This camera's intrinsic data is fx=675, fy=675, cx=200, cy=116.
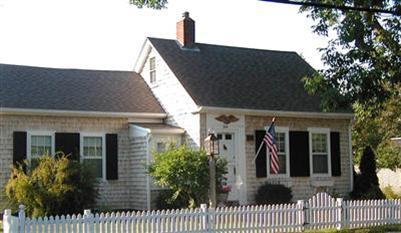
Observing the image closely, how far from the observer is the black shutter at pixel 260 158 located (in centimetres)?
2438

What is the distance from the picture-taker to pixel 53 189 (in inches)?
782

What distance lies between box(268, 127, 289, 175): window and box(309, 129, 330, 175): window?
48.9 inches

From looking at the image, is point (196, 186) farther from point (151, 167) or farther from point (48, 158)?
point (48, 158)

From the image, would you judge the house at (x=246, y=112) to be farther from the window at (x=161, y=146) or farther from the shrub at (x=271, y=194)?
the window at (x=161, y=146)

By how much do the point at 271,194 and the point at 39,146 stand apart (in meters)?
8.26

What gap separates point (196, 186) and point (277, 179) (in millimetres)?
5523

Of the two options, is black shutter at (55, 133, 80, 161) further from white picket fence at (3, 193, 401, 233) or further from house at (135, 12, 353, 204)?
white picket fence at (3, 193, 401, 233)

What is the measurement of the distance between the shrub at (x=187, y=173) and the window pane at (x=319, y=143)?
6243mm

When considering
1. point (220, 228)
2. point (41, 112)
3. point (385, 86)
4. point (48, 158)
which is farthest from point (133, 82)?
point (220, 228)

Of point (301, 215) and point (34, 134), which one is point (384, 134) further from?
point (301, 215)

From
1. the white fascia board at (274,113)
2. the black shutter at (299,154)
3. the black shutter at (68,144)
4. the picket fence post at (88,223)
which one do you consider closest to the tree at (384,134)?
the white fascia board at (274,113)

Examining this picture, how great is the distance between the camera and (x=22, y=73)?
2550 centimetres

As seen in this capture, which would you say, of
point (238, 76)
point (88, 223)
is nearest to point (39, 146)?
point (238, 76)

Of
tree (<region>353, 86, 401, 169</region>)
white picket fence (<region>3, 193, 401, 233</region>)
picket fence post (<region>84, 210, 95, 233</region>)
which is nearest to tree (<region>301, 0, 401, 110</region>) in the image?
white picket fence (<region>3, 193, 401, 233</region>)
